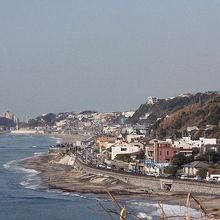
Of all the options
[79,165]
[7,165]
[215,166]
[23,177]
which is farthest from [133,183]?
[7,165]

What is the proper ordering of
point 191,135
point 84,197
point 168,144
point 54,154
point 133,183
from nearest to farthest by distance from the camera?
point 84,197 < point 133,183 < point 168,144 < point 191,135 < point 54,154

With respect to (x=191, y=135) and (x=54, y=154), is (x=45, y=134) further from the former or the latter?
(x=191, y=135)

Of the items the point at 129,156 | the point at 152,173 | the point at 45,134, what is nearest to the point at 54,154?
the point at 129,156

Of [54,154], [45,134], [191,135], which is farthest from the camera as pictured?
[45,134]

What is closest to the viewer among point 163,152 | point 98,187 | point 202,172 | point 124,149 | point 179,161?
point 202,172

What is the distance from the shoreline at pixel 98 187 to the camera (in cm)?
2472

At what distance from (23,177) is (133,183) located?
10.4 metres

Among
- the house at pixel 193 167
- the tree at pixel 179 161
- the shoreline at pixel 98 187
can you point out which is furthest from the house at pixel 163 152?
the house at pixel 193 167

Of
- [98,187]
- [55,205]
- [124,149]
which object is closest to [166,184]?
[98,187]

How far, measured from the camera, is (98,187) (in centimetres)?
3316

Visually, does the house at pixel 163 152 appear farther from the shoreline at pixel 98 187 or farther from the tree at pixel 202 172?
the tree at pixel 202 172

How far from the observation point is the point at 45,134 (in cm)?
15200

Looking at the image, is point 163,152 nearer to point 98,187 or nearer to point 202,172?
point 98,187

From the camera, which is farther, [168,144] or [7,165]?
[7,165]
